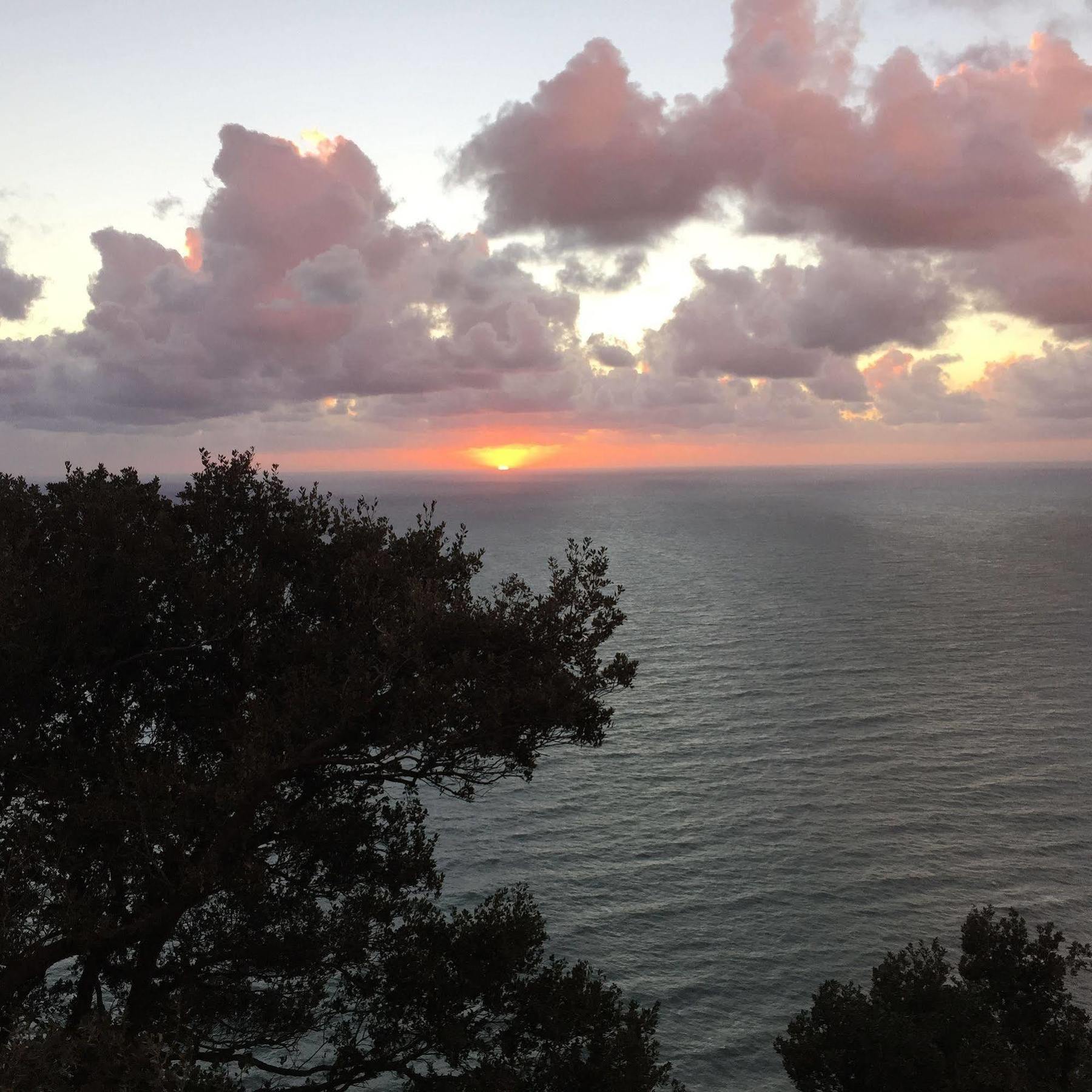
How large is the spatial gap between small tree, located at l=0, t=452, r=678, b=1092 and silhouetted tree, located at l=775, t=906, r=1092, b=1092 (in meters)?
6.03

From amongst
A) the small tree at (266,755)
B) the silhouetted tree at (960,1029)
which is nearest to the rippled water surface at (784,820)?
the silhouetted tree at (960,1029)

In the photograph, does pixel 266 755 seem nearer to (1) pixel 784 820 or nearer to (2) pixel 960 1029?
(2) pixel 960 1029

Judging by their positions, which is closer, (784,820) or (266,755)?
(266,755)

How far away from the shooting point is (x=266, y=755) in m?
14.8

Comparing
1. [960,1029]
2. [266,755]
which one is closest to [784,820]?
[960,1029]

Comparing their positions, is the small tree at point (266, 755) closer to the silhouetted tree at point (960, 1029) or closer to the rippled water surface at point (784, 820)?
the silhouetted tree at point (960, 1029)

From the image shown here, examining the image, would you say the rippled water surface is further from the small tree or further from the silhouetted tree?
the small tree

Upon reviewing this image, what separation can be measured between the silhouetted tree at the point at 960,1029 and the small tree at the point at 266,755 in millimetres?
6034

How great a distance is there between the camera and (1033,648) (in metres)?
92.3

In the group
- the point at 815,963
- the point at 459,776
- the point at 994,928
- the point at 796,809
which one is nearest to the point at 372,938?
the point at 459,776

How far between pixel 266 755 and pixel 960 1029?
20102 millimetres

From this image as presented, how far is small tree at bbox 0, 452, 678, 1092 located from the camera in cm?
1525

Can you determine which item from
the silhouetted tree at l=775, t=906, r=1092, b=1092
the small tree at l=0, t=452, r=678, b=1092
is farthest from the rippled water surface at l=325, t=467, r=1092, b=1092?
the small tree at l=0, t=452, r=678, b=1092

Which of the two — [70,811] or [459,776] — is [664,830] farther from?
[70,811]
